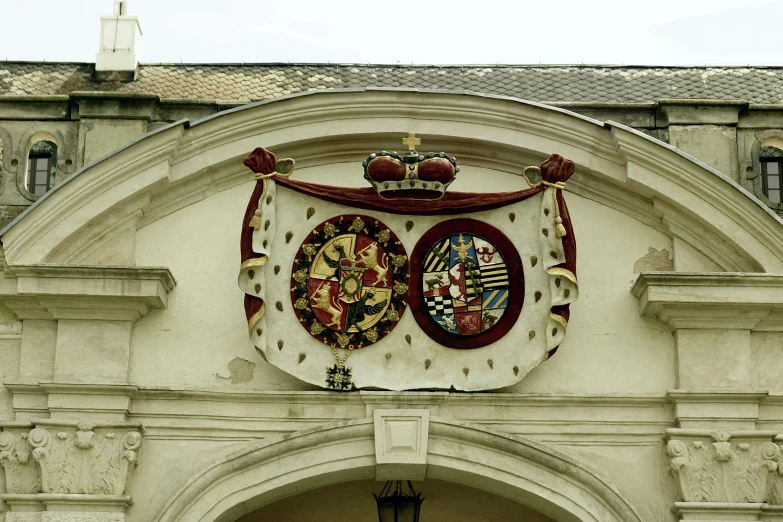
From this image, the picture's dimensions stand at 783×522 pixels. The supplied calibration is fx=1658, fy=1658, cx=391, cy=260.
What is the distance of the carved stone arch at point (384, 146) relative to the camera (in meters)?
10.4

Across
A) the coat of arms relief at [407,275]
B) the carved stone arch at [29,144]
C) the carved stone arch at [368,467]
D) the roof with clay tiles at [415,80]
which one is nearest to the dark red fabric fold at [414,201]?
the coat of arms relief at [407,275]

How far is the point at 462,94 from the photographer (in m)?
10.6

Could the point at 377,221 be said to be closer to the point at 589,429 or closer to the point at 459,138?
the point at 459,138

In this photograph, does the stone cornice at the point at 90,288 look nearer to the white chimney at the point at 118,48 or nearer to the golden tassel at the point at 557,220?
the golden tassel at the point at 557,220

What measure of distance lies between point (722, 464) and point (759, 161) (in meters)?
2.47

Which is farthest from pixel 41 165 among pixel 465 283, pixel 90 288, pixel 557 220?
pixel 557 220

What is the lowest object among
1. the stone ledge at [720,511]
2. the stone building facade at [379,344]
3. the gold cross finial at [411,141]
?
the stone ledge at [720,511]

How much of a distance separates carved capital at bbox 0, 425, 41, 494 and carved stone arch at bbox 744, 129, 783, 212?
5.10 metres

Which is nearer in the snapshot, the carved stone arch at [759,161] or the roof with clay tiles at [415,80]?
the carved stone arch at [759,161]

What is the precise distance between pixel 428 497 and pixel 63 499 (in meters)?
2.83

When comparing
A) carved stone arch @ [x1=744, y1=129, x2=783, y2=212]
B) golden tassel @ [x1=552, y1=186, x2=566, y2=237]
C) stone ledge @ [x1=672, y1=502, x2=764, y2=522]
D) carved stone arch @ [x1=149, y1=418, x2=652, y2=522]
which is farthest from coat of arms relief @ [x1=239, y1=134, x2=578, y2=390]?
carved stone arch @ [x1=744, y1=129, x2=783, y2=212]

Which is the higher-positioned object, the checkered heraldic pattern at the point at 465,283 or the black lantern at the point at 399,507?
the checkered heraldic pattern at the point at 465,283

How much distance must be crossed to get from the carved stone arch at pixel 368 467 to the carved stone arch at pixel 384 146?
1.66 meters

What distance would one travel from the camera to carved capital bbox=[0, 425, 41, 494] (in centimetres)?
1011
